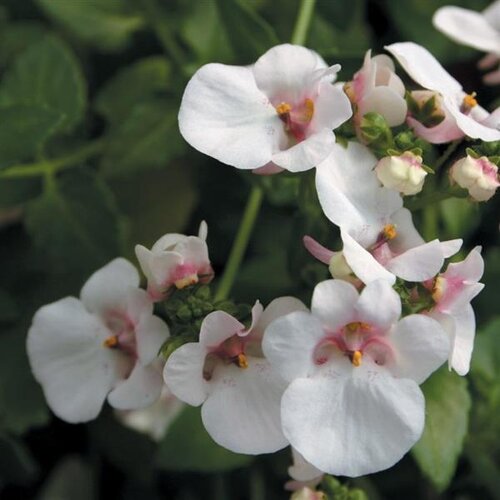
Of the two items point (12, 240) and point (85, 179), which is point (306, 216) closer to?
point (85, 179)

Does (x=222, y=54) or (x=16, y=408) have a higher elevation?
(x=222, y=54)

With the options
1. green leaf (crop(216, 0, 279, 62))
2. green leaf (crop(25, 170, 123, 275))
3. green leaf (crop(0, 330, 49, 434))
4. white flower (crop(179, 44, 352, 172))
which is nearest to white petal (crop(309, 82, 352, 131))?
white flower (crop(179, 44, 352, 172))

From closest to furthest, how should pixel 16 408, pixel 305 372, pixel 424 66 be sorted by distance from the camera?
1. pixel 305 372
2. pixel 424 66
3. pixel 16 408

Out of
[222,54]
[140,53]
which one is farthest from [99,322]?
[140,53]

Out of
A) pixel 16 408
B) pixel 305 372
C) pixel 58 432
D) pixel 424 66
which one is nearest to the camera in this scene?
pixel 305 372

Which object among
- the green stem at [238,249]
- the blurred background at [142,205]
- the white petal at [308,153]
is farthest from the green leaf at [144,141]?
the white petal at [308,153]

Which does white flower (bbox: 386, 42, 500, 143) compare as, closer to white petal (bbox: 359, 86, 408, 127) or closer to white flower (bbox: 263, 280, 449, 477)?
white petal (bbox: 359, 86, 408, 127)

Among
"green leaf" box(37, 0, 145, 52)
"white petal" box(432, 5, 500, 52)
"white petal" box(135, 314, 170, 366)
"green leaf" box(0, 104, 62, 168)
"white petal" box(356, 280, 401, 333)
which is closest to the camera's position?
"white petal" box(356, 280, 401, 333)
